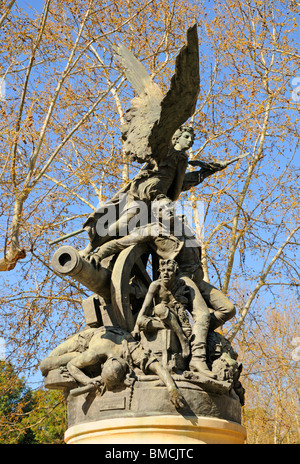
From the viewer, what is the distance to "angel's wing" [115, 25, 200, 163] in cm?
627

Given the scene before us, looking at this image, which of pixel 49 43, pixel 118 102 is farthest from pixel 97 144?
pixel 49 43

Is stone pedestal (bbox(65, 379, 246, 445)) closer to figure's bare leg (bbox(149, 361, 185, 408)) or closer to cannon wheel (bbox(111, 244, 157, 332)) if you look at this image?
figure's bare leg (bbox(149, 361, 185, 408))

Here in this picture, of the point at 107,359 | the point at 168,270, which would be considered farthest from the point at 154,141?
the point at 107,359

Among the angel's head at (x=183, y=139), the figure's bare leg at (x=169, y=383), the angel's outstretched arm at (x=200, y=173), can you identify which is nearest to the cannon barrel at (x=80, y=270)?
the figure's bare leg at (x=169, y=383)

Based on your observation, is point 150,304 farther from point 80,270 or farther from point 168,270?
point 80,270

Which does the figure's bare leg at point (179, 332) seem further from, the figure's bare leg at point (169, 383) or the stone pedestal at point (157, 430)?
the stone pedestal at point (157, 430)

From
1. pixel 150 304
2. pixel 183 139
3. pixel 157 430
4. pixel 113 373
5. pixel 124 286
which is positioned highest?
pixel 183 139

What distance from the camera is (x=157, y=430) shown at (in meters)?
5.32

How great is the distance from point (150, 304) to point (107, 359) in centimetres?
73

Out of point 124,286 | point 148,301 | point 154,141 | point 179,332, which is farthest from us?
point 154,141

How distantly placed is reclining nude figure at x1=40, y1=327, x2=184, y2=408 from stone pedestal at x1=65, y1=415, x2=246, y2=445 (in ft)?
0.64

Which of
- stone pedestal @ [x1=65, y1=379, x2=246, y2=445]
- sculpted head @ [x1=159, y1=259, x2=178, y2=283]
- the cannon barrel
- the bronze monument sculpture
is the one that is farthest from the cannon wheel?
stone pedestal @ [x1=65, y1=379, x2=246, y2=445]

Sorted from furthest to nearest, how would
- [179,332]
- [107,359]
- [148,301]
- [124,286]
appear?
1. [124,286]
2. [148,301]
3. [179,332]
4. [107,359]
